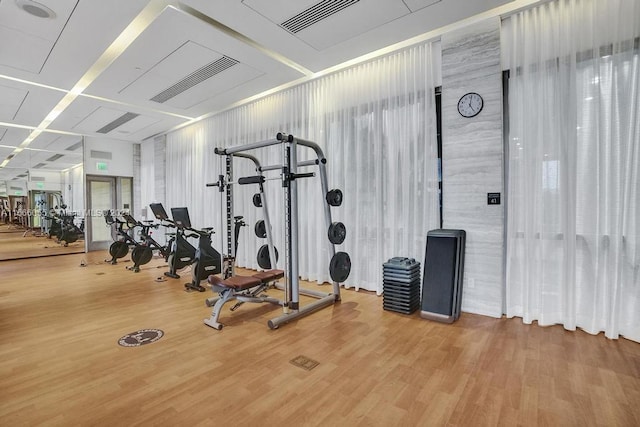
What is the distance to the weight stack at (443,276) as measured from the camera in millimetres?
3275

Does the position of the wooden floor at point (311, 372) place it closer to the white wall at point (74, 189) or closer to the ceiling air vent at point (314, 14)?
Answer: the ceiling air vent at point (314, 14)

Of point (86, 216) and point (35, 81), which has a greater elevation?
point (35, 81)

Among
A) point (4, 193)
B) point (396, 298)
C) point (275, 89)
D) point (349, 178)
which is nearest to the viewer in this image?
point (396, 298)

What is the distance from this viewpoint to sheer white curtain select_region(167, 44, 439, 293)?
3.90 meters

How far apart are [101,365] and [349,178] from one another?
3531mm

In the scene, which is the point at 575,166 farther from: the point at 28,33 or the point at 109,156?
the point at 109,156

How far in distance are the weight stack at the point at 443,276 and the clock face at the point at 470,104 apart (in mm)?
1383

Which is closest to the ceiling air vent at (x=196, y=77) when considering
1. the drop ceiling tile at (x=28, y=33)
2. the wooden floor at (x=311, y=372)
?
the drop ceiling tile at (x=28, y=33)

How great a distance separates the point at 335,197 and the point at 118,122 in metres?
6.46

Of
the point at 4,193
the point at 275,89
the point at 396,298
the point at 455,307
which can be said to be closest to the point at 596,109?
the point at 455,307

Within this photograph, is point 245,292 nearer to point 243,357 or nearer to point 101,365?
point 243,357

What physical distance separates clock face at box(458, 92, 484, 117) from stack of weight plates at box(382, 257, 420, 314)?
1.86 metres

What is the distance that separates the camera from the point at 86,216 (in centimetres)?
834

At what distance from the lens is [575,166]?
296 cm
